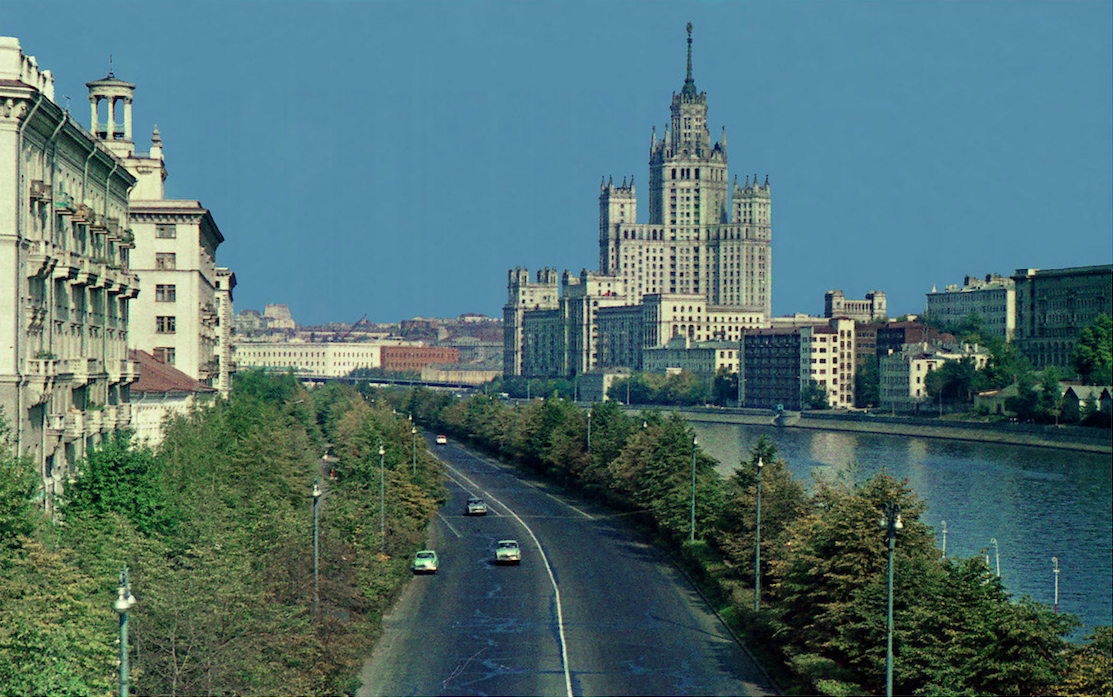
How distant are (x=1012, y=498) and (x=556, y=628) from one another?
A: 57323mm

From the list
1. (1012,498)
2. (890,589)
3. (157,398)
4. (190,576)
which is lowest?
(1012,498)

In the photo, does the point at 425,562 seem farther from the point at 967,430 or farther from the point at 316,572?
the point at 967,430

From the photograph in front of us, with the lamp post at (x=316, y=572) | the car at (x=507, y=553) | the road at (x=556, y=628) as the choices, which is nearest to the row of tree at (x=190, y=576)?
the lamp post at (x=316, y=572)

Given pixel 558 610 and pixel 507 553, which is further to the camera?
pixel 507 553

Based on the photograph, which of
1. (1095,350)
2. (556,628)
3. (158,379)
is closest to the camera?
(556,628)

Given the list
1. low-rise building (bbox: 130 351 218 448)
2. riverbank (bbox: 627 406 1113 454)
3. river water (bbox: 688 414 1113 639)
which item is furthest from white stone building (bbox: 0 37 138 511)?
riverbank (bbox: 627 406 1113 454)

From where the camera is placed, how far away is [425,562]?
5591cm

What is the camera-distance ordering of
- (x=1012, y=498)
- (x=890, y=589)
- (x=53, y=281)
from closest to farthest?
1. (x=890, y=589)
2. (x=53, y=281)
3. (x=1012, y=498)

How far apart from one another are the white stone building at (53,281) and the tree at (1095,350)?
397 ft

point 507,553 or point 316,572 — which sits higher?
point 316,572

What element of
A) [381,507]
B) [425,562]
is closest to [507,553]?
[425,562]

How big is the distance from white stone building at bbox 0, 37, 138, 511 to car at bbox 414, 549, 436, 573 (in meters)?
12.2

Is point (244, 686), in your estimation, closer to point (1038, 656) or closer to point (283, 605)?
point (283, 605)

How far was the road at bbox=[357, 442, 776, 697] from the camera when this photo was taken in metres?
36.8
